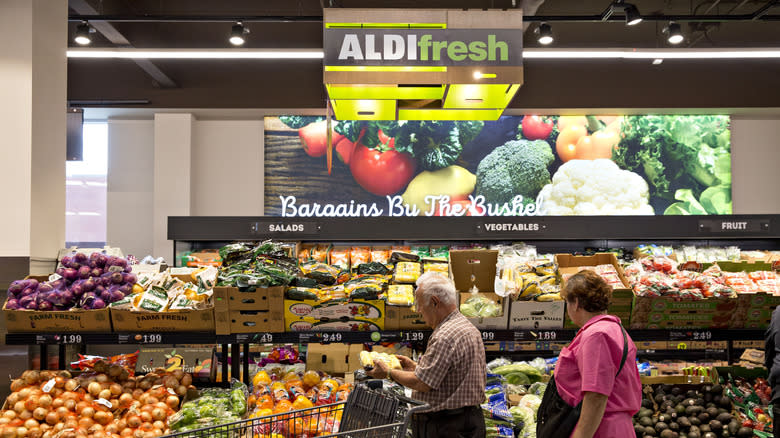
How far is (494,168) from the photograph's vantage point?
9.41m

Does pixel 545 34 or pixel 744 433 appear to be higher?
pixel 545 34

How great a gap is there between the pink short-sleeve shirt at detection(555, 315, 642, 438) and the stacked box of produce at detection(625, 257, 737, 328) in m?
1.63

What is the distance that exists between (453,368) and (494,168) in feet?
21.6

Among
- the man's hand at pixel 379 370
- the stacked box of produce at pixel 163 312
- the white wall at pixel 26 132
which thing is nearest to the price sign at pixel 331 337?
the stacked box of produce at pixel 163 312

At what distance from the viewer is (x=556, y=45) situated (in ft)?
31.3

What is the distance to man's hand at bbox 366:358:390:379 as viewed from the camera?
3133 mm

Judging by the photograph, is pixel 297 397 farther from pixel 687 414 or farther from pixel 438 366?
pixel 687 414

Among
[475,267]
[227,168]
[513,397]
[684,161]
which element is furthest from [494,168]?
[513,397]

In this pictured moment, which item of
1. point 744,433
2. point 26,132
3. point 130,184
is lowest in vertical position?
point 744,433

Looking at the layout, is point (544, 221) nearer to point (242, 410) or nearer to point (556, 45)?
point (556, 45)

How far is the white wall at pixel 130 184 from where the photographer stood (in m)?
9.55

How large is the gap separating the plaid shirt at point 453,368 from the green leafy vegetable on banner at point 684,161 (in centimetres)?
720

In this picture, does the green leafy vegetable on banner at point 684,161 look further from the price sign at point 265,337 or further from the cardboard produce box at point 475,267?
the price sign at point 265,337

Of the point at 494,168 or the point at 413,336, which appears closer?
the point at 413,336
